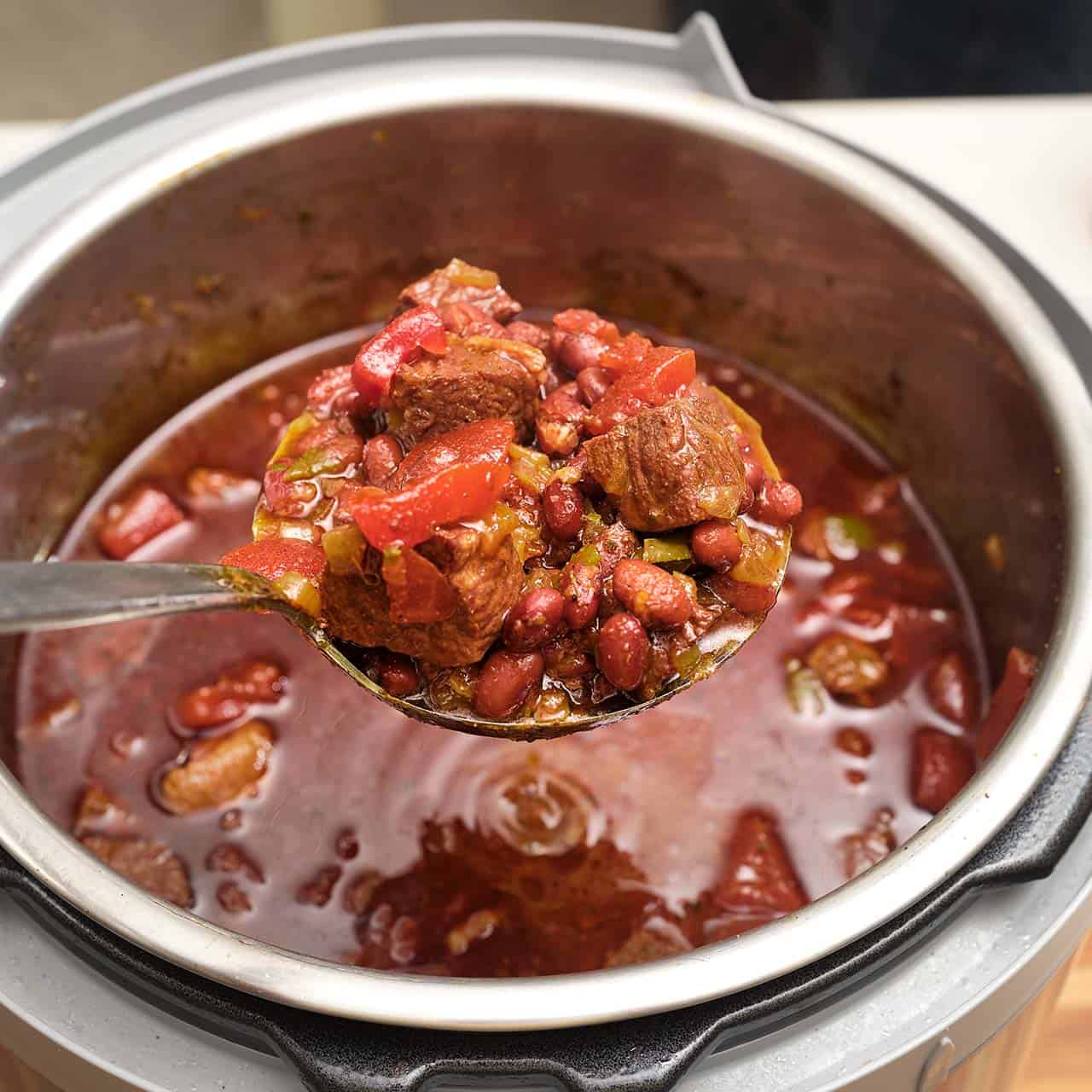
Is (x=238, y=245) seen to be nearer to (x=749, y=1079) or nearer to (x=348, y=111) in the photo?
(x=348, y=111)

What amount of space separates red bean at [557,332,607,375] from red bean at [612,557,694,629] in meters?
0.43

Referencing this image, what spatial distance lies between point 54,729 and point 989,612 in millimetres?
1934

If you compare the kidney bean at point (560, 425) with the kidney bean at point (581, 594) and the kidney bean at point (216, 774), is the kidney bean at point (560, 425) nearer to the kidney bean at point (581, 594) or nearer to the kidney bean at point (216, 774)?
the kidney bean at point (581, 594)

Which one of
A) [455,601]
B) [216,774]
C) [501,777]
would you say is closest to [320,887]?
[216,774]

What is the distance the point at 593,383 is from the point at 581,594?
412mm

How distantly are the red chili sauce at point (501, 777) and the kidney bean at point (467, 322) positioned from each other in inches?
30.4

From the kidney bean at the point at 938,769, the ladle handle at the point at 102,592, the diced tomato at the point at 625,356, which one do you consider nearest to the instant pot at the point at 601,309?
the kidney bean at the point at 938,769

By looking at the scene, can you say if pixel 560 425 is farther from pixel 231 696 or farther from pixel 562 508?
pixel 231 696

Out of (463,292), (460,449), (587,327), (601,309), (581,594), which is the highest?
(601,309)

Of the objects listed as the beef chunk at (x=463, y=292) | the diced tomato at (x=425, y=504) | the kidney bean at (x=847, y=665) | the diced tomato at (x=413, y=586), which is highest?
the beef chunk at (x=463, y=292)

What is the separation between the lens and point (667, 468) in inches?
68.3

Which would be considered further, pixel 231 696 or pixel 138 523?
pixel 138 523

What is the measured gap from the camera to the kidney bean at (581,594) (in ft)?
5.71

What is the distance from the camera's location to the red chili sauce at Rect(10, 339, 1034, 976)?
6.86ft
